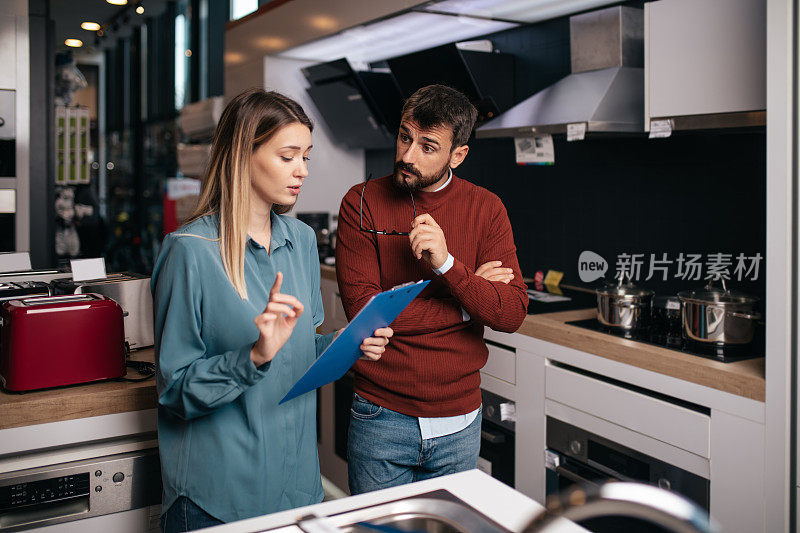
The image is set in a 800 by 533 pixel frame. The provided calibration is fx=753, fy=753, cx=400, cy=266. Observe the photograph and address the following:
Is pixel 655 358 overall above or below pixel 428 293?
below

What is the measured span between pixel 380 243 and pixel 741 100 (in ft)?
3.79

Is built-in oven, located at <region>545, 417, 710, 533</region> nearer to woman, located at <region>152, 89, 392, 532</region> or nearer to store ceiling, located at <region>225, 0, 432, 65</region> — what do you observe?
woman, located at <region>152, 89, 392, 532</region>

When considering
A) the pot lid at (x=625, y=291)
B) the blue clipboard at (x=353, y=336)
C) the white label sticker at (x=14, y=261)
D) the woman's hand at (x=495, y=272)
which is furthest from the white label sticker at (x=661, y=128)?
the white label sticker at (x=14, y=261)

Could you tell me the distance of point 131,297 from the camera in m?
2.25

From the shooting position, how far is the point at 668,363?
221 centimetres

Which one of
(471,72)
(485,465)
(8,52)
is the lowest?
(485,465)

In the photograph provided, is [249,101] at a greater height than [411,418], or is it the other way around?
[249,101]

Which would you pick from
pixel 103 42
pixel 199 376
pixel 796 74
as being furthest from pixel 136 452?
pixel 103 42

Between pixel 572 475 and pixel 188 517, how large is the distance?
1440 millimetres

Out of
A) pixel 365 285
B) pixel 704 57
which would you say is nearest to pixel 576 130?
pixel 704 57

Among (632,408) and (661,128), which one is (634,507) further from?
(661,128)

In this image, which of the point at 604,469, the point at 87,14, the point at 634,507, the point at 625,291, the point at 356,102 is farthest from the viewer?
the point at 87,14

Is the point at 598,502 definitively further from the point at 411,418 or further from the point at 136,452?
the point at 136,452

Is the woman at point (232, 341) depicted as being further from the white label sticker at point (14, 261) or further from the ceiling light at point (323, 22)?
the ceiling light at point (323, 22)
